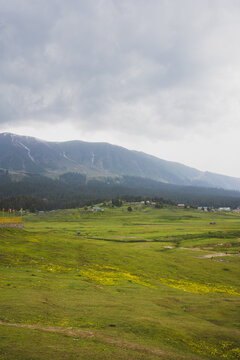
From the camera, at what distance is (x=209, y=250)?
300ft

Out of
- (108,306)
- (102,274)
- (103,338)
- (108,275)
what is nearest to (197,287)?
(108,275)

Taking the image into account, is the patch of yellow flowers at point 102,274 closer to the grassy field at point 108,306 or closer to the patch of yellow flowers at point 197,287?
the grassy field at point 108,306

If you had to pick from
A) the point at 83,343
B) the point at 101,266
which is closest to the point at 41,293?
the point at 83,343

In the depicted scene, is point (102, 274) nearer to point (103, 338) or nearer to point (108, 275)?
point (108, 275)

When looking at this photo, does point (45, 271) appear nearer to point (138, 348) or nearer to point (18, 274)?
point (18, 274)

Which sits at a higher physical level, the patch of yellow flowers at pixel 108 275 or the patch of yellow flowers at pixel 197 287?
the patch of yellow flowers at pixel 108 275

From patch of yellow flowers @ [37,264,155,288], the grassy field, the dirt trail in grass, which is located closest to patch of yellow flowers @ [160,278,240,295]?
the grassy field

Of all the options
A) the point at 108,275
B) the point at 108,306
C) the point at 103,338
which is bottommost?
the point at 108,275

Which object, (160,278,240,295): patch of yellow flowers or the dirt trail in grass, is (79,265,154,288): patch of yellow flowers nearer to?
(160,278,240,295): patch of yellow flowers

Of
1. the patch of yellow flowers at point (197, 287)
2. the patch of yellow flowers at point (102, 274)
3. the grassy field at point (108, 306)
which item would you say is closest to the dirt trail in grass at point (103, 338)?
the grassy field at point (108, 306)

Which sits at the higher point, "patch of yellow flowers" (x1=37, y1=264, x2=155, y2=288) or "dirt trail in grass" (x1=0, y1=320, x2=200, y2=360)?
"dirt trail in grass" (x1=0, y1=320, x2=200, y2=360)

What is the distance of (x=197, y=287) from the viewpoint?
47062 mm

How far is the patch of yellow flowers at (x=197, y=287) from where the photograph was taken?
44406mm

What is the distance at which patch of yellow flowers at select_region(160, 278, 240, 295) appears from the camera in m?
44.4
